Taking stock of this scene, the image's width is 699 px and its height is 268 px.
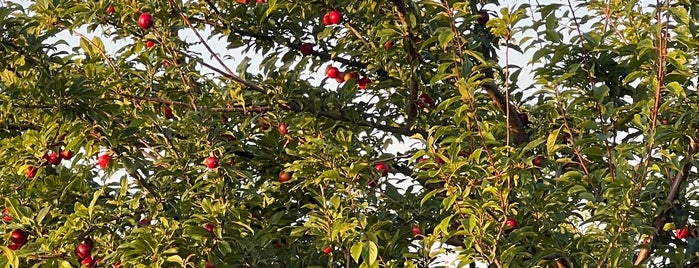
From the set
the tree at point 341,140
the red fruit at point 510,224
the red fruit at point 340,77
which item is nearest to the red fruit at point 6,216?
the tree at point 341,140

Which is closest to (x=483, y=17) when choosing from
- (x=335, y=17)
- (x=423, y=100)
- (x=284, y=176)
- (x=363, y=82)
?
(x=423, y=100)

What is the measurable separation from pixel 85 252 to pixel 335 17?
1606 mm

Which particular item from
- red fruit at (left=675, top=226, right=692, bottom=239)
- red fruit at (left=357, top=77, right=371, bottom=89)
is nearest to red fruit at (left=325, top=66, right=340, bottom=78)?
red fruit at (left=357, top=77, right=371, bottom=89)

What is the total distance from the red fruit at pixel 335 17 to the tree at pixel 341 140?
0.01m

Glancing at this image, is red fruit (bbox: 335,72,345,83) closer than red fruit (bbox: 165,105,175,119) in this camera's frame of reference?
No

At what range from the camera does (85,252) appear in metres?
3.93

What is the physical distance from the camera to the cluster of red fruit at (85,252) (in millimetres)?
3904

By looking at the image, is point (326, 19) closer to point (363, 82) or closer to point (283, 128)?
point (363, 82)

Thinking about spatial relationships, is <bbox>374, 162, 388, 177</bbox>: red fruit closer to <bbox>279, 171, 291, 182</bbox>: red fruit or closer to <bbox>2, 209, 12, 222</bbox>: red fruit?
<bbox>279, 171, 291, 182</bbox>: red fruit

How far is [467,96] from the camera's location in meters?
3.51

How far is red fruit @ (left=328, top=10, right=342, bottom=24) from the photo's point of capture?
14.7 feet

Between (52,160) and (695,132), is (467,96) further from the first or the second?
(52,160)

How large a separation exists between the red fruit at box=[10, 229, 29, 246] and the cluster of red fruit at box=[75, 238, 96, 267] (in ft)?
0.82

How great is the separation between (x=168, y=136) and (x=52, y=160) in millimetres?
678
